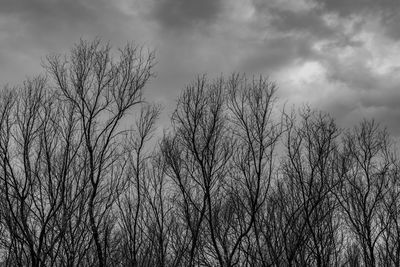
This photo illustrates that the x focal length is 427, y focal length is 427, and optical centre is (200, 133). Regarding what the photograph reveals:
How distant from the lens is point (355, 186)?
62.0 feet

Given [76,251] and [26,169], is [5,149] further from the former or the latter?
[76,251]

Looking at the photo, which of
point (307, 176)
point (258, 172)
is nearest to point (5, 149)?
point (258, 172)

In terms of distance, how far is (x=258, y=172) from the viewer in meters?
13.6

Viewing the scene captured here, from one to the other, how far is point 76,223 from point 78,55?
4663 millimetres

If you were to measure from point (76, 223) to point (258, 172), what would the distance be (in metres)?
5.72

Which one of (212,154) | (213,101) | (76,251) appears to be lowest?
(76,251)

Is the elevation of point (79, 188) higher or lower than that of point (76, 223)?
higher

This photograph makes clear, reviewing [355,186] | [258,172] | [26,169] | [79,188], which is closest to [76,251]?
[79,188]

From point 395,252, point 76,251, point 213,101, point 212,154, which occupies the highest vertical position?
point 213,101

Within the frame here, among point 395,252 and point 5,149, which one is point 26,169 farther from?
point 395,252

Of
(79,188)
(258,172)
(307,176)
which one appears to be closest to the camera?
(79,188)

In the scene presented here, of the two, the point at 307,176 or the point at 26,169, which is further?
the point at 307,176

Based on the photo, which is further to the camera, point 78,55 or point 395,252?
point 395,252

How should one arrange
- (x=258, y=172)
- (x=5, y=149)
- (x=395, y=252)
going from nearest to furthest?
(x=5, y=149)
(x=258, y=172)
(x=395, y=252)
